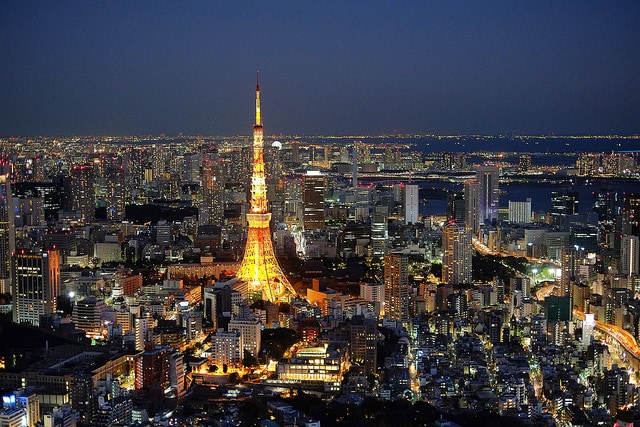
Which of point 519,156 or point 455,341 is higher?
point 519,156

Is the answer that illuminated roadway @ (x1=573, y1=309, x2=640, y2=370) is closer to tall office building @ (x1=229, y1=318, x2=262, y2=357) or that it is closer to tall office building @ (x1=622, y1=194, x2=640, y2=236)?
tall office building @ (x1=622, y1=194, x2=640, y2=236)

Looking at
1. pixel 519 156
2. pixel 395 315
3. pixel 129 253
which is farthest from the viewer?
pixel 519 156

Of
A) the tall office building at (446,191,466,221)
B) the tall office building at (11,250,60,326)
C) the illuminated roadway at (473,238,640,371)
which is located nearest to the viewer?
the illuminated roadway at (473,238,640,371)

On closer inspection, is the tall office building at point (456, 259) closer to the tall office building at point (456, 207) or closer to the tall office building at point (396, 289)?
the tall office building at point (396, 289)

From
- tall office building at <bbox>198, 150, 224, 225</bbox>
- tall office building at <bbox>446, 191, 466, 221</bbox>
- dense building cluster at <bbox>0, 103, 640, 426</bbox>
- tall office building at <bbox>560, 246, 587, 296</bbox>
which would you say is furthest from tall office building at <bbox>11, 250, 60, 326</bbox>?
tall office building at <bbox>446, 191, 466, 221</bbox>

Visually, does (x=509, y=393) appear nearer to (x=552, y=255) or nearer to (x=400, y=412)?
(x=400, y=412)

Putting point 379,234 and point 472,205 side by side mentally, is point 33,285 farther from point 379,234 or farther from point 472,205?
point 472,205

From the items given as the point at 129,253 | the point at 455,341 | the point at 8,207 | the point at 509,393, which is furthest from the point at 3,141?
Answer: the point at 509,393
